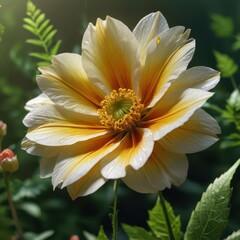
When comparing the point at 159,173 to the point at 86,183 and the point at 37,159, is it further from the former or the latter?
the point at 37,159

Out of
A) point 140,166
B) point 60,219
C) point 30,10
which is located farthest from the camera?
point 60,219

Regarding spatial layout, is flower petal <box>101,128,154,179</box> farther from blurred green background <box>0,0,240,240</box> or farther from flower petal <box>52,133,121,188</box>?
blurred green background <box>0,0,240,240</box>

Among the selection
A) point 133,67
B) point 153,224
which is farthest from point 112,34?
point 153,224

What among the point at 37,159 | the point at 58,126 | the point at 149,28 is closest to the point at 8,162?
the point at 58,126

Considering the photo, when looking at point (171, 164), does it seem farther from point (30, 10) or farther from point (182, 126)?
point (30, 10)

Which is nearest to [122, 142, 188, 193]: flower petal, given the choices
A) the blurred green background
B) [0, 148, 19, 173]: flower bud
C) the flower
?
the flower

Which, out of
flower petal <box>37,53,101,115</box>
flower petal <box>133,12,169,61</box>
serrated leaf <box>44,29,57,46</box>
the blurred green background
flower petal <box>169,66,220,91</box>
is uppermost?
flower petal <box>133,12,169,61</box>
